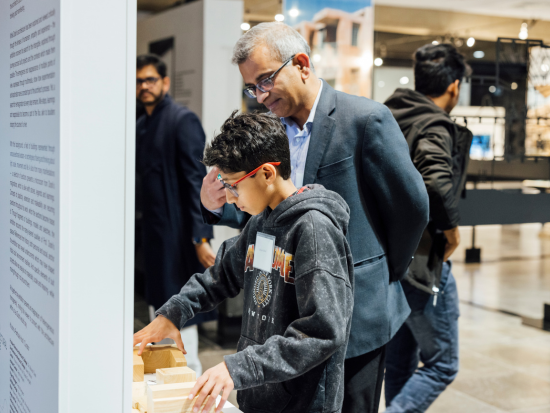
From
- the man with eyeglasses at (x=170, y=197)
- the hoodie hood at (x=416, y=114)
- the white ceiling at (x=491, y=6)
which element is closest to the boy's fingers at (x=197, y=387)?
the hoodie hood at (x=416, y=114)

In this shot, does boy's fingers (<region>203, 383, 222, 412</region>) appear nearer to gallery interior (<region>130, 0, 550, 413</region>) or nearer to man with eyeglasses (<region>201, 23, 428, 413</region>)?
man with eyeglasses (<region>201, 23, 428, 413</region>)

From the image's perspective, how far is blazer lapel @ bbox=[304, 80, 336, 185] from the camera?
168cm

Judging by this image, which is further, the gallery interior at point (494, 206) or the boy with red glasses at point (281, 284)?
the gallery interior at point (494, 206)

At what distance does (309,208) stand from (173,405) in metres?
0.50

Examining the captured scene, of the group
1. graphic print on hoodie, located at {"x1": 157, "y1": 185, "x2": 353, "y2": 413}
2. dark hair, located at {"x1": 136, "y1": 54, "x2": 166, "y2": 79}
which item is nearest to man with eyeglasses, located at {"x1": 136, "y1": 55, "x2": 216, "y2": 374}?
dark hair, located at {"x1": 136, "y1": 54, "x2": 166, "y2": 79}

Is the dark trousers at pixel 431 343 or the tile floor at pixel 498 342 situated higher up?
the dark trousers at pixel 431 343

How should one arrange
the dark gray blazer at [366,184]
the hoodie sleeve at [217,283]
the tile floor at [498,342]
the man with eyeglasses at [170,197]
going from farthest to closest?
the tile floor at [498,342] → the man with eyeglasses at [170,197] → the dark gray blazer at [366,184] → the hoodie sleeve at [217,283]

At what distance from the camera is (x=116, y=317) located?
0.98m

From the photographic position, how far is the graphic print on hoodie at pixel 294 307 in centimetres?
117

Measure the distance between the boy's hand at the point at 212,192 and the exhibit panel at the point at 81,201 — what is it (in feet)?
1.91

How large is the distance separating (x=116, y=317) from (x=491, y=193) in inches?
134

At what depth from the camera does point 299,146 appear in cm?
176

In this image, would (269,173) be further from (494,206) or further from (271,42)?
(494,206)

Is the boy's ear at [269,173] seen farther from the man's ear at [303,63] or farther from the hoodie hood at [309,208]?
the man's ear at [303,63]
